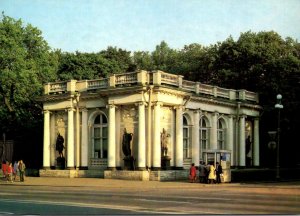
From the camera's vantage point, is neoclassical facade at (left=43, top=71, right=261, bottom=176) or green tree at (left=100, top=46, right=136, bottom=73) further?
green tree at (left=100, top=46, right=136, bottom=73)

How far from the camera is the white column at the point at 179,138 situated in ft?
130

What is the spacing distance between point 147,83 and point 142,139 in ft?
13.4

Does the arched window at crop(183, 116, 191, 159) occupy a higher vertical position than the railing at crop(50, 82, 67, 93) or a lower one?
lower

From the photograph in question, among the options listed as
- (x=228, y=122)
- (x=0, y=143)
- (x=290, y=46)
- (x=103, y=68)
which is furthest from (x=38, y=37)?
(x=290, y=46)

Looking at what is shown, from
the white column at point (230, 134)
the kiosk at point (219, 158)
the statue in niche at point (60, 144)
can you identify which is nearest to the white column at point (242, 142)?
the white column at point (230, 134)

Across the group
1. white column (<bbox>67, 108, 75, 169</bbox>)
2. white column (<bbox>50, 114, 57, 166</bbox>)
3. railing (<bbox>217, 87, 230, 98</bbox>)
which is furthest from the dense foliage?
white column (<bbox>67, 108, 75, 169</bbox>)

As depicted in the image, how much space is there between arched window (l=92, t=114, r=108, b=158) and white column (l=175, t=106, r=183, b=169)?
5.96 m

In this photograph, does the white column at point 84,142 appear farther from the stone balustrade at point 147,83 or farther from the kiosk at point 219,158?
the kiosk at point 219,158

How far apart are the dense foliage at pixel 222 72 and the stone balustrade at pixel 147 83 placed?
8.75 feet

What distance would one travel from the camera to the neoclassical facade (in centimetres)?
3784

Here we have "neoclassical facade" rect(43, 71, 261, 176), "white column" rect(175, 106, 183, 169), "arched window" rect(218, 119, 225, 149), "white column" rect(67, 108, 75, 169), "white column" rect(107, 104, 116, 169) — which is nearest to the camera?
"neoclassical facade" rect(43, 71, 261, 176)

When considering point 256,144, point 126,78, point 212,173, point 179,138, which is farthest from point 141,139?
point 256,144

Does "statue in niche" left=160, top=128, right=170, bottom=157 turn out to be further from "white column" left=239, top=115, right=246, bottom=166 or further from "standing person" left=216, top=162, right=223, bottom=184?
"white column" left=239, top=115, right=246, bottom=166

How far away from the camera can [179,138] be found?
1564 inches
